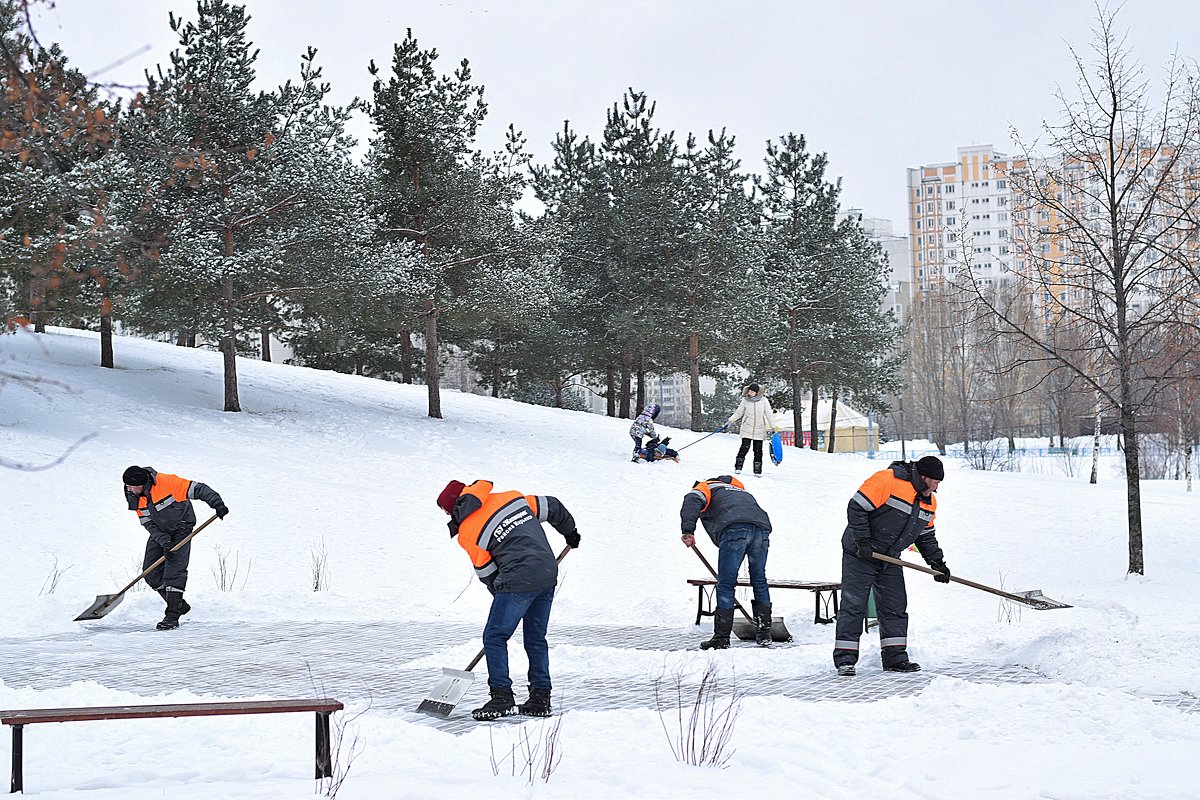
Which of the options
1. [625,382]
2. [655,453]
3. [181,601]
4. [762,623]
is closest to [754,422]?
[655,453]

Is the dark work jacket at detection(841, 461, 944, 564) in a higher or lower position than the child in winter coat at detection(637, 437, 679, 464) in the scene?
lower

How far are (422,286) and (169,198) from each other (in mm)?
5070

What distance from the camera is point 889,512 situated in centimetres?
801

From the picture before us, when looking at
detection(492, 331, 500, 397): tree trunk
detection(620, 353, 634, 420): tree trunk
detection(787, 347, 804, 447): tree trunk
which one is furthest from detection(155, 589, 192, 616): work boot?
detection(787, 347, 804, 447): tree trunk

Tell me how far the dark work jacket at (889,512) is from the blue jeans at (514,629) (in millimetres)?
2619

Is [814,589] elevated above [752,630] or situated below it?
above

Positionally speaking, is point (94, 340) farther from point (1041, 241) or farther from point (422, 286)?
point (1041, 241)

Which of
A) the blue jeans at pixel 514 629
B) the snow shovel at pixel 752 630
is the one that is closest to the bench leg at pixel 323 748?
the blue jeans at pixel 514 629

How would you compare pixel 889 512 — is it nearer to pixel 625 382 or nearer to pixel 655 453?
pixel 655 453

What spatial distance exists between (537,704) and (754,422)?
505 inches

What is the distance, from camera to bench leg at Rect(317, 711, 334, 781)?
5.07 m

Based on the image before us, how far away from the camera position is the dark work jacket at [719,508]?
8.81 metres

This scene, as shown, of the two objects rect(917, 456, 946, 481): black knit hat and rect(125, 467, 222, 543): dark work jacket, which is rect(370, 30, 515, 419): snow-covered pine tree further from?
rect(917, 456, 946, 481): black knit hat

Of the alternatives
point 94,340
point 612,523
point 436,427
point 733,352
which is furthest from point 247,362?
point 612,523
